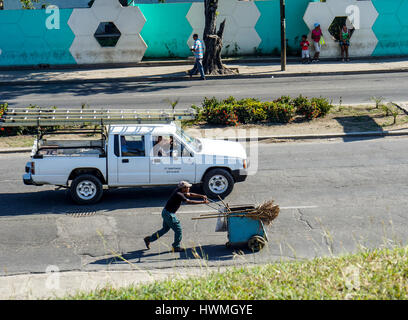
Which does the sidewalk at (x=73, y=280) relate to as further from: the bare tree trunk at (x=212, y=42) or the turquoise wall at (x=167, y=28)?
the turquoise wall at (x=167, y=28)

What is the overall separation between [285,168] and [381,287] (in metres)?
8.07

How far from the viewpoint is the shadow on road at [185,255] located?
962 centimetres

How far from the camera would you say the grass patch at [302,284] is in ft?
21.4

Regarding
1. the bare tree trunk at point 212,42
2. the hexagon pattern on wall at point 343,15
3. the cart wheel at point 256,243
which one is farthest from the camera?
the hexagon pattern on wall at point 343,15

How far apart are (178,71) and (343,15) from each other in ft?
31.6

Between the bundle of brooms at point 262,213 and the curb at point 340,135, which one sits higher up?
the curb at point 340,135

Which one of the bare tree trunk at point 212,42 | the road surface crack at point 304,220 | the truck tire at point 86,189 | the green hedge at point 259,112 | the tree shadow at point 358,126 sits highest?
the bare tree trunk at point 212,42

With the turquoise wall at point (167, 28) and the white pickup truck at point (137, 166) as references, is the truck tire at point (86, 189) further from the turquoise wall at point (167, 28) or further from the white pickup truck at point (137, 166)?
the turquoise wall at point (167, 28)

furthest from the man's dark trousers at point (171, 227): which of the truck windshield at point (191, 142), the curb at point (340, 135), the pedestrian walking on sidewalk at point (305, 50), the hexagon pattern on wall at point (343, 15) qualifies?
the hexagon pattern on wall at point (343, 15)

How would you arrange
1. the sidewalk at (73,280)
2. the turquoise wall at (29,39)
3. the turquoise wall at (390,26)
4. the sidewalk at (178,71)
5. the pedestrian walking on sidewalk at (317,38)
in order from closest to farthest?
the sidewalk at (73,280) → the sidewalk at (178,71) → the pedestrian walking on sidewalk at (317,38) → the turquoise wall at (29,39) → the turquoise wall at (390,26)

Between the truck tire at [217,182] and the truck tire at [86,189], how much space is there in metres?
2.38

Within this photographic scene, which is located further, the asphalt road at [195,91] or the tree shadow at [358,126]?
the asphalt road at [195,91]
